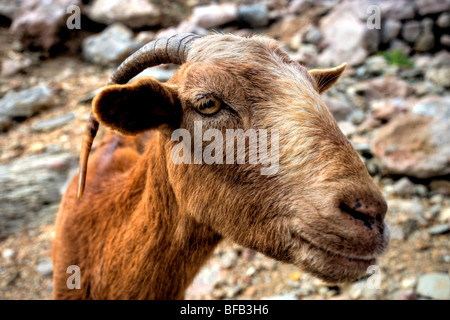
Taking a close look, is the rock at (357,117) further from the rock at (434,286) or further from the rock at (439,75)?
the rock at (434,286)

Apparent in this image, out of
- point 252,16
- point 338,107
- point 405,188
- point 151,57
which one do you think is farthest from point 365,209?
point 252,16

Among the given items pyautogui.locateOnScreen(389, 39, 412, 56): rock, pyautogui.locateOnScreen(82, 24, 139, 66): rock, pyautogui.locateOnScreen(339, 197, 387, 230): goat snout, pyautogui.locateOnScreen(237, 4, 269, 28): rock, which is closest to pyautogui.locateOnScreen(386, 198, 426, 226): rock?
pyautogui.locateOnScreen(339, 197, 387, 230): goat snout

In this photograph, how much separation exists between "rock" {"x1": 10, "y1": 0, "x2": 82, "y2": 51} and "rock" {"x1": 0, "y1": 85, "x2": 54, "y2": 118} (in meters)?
1.77

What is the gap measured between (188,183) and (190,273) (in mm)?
837

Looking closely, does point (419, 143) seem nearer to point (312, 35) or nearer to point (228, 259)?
point (228, 259)

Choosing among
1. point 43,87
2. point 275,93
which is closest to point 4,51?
point 43,87

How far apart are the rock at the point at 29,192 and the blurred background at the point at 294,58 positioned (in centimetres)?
1

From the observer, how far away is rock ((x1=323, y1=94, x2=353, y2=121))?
7312 millimetres

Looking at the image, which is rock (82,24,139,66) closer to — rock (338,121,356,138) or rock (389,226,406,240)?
rock (338,121,356,138)

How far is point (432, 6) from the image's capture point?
382 inches

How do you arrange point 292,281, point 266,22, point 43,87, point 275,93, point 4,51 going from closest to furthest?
point 275,93, point 292,281, point 43,87, point 4,51, point 266,22

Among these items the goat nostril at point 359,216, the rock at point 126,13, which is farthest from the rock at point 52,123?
the goat nostril at point 359,216
